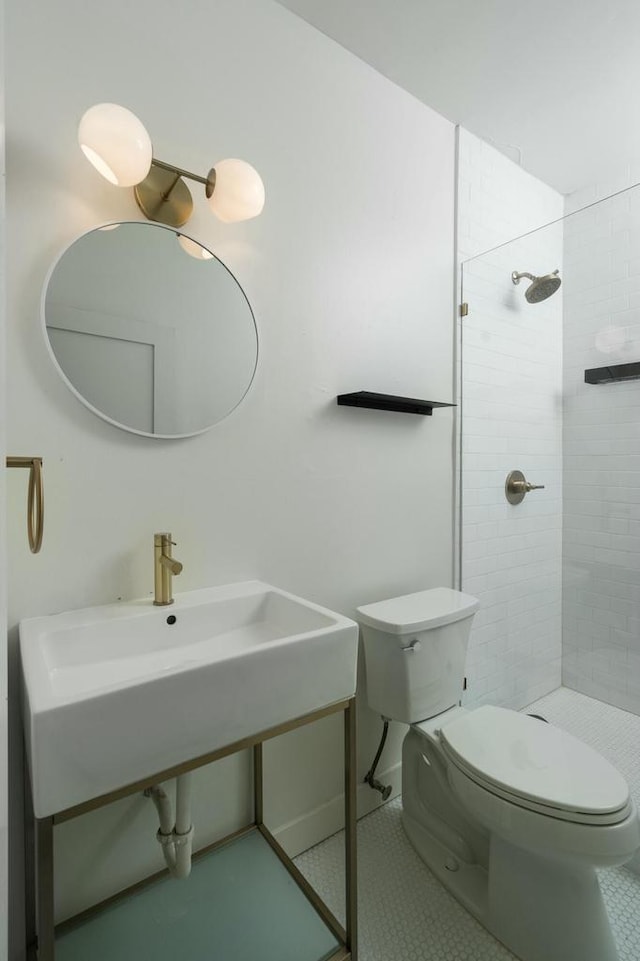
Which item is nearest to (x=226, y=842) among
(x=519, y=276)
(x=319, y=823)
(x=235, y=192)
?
(x=319, y=823)

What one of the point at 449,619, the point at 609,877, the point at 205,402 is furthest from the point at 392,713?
the point at 205,402

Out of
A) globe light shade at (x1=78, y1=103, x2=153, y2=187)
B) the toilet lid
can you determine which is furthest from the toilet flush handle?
globe light shade at (x1=78, y1=103, x2=153, y2=187)

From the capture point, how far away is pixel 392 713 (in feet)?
4.63

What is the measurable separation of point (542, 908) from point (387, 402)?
1406mm

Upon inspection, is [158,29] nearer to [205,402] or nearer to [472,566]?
[205,402]

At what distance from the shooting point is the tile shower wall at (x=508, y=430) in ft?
6.21

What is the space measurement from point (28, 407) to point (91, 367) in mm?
164

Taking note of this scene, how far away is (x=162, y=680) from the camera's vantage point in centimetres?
77

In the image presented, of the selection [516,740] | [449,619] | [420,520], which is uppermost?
[420,520]

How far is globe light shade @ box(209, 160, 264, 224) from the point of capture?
1154 millimetres

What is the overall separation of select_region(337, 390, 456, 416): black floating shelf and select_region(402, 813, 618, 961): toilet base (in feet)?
4.12

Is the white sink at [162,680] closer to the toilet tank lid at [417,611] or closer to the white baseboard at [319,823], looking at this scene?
the toilet tank lid at [417,611]

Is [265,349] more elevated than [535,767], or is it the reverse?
[265,349]

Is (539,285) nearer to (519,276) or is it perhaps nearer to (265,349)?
(519,276)
